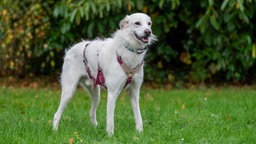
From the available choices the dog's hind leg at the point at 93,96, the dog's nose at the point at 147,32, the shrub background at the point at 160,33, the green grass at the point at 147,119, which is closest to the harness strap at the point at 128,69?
the dog's nose at the point at 147,32

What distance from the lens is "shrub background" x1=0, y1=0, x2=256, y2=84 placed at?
9677 millimetres

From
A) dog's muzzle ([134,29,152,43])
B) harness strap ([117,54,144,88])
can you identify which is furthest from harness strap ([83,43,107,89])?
dog's muzzle ([134,29,152,43])

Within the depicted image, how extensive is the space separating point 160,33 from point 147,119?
168 inches

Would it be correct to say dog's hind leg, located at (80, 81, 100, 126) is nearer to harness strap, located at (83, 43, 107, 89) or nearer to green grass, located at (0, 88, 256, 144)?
green grass, located at (0, 88, 256, 144)

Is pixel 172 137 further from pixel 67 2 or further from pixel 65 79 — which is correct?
pixel 67 2

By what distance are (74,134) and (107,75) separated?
746mm

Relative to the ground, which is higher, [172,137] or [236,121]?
[172,137]

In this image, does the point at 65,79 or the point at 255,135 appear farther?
the point at 65,79

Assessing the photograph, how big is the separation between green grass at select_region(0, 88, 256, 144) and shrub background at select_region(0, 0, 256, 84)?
1.33 meters

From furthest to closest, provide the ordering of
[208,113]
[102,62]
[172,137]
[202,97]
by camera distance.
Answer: [202,97] → [208,113] → [102,62] → [172,137]

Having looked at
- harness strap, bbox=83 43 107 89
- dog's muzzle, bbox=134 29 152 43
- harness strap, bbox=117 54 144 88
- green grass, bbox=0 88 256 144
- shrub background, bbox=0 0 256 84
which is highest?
dog's muzzle, bbox=134 29 152 43

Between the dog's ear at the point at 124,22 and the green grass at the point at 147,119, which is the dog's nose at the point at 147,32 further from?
the green grass at the point at 147,119

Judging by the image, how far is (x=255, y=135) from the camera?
533cm

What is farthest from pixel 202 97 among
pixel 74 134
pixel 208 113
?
pixel 74 134
